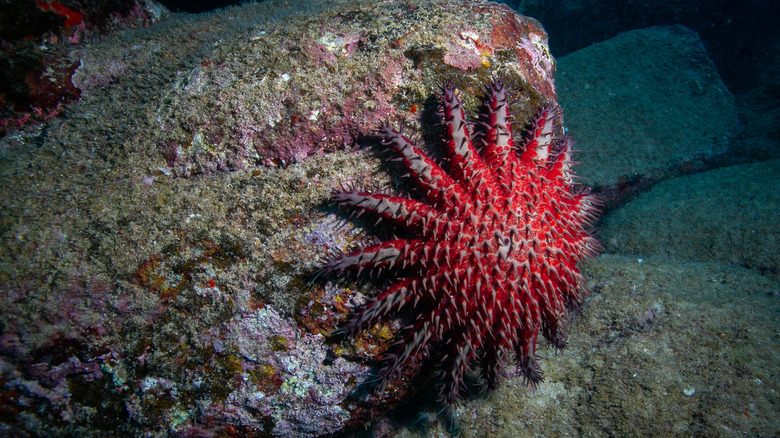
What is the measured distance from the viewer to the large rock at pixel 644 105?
6.36 metres

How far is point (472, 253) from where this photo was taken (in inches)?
86.7

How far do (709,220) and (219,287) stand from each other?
662 cm

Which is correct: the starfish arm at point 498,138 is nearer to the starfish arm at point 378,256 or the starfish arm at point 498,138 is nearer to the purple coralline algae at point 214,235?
the purple coralline algae at point 214,235

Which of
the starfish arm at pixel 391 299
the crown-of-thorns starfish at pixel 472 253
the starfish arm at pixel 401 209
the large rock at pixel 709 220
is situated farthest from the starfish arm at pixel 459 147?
the large rock at pixel 709 220

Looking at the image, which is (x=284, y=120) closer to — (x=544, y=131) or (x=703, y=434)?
(x=544, y=131)

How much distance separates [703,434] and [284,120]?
172 inches

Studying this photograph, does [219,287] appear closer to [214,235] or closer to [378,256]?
[214,235]

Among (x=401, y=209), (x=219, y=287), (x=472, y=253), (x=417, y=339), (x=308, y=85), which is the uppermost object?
(x=308, y=85)

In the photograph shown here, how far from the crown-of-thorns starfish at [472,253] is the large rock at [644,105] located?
429 cm

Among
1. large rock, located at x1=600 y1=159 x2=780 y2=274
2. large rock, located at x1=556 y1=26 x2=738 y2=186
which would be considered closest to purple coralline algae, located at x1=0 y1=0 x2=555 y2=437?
large rock, located at x1=600 y1=159 x2=780 y2=274

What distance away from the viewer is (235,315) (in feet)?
8.16

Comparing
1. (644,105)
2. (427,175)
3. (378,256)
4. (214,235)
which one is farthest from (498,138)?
(644,105)

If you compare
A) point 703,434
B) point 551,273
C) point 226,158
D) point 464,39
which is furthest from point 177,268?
point 703,434

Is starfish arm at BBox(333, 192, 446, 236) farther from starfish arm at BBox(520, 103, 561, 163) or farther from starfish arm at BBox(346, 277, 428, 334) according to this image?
starfish arm at BBox(520, 103, 561, 163)
